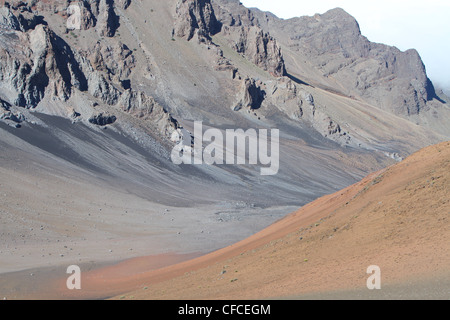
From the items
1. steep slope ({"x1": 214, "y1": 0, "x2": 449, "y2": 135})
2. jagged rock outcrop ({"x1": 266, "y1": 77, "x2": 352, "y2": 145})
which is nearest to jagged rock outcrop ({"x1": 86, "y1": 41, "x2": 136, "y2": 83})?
jagged rock outcrop ({"x1": 266, "y1": 77, "x2": 352, "y2": 145})

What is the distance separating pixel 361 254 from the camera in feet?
49.5

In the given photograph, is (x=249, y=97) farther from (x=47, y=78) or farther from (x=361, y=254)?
(x=361, y=254)

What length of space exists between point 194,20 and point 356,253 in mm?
96197

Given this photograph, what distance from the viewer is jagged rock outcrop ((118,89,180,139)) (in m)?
71.3

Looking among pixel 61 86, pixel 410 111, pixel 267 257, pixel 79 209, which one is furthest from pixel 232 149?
pixel 410 111

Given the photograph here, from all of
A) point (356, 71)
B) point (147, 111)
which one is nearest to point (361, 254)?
point (147, 111)

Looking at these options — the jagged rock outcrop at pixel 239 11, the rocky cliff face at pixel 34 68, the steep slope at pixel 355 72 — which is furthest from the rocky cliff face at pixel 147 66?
the steep slope at pixel 355 72

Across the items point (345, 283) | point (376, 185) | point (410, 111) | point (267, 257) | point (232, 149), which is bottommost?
point (345, 283)

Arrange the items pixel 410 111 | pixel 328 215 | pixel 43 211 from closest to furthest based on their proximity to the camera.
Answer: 1. pixel 328 215
2. pixel 43 211
3. pixel 410 111

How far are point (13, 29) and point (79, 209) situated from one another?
115 feet

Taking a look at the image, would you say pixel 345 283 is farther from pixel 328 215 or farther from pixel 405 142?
pixel 405 142

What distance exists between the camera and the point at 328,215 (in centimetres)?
2114

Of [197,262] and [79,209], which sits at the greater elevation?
[79,209]

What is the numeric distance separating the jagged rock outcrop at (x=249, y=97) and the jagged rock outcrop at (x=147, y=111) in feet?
80.3
